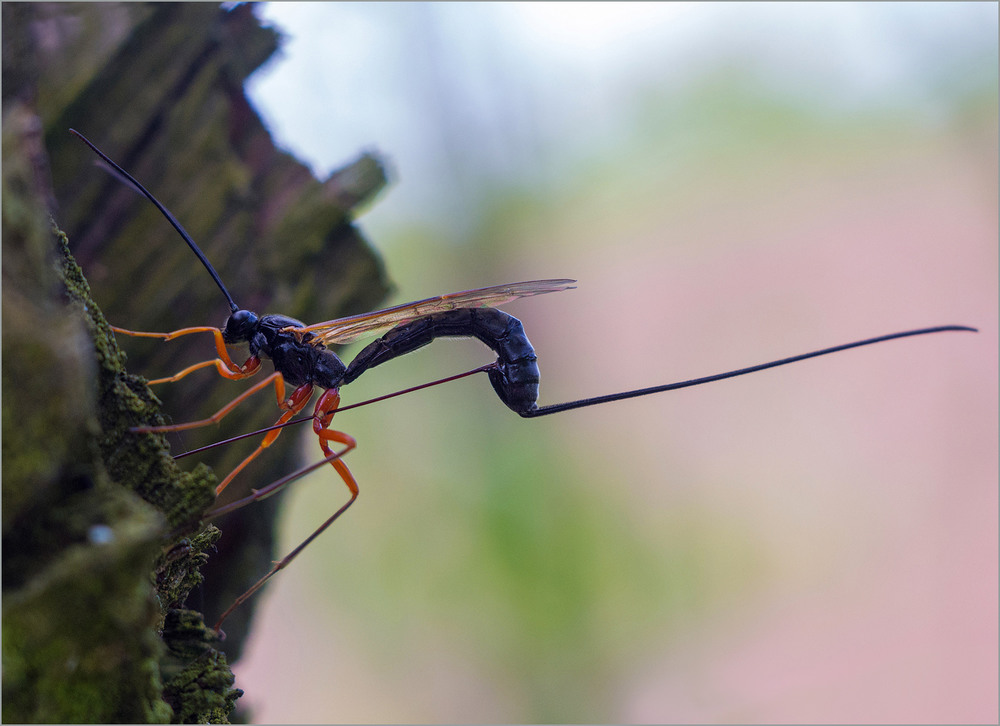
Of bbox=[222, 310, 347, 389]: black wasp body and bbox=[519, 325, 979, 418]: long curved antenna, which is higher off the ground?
bbox=[222, 310, 347, 389]: black wasp body

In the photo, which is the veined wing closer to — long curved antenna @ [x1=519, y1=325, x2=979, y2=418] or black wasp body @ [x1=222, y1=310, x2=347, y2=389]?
black wasp body @ [x1=222, y1=310, x2=347, y2=389]

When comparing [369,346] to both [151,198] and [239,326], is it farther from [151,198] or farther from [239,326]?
[151,198]

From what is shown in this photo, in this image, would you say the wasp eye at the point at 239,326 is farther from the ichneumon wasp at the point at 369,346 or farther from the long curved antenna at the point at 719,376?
the long curved antenna at the point at 719,376

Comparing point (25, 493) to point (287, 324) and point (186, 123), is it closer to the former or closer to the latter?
point (287, 324)

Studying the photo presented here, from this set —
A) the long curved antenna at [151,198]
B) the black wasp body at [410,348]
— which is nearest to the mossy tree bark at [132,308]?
the long curved antenna at [151,198]

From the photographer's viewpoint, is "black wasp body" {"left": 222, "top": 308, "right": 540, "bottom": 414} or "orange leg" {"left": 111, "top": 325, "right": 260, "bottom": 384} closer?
"orange leg" {"left": 111, "top": 325, "right": 260, "bottom": 384}

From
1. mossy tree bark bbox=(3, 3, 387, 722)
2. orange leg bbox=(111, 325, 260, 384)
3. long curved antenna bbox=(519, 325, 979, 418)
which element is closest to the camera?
mossy tree bark bbox=(3, 3, 387, 722)

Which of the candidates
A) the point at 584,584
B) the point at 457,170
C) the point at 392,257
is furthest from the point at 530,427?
the point at 457,170

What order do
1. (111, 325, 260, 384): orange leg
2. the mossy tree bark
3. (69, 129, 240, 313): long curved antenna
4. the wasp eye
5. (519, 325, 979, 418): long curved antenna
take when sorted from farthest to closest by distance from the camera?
1. the wasp eye
2. (111, 325, 260, 384): orange leg
3. (69, 129, 240, 313): long curved antenna
4. (519, 325, 979, 418): long curved antenna
5. the mossy tree bark

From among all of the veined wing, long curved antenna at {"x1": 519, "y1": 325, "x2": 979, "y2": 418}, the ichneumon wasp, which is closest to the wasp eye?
the ichneumon wasp
